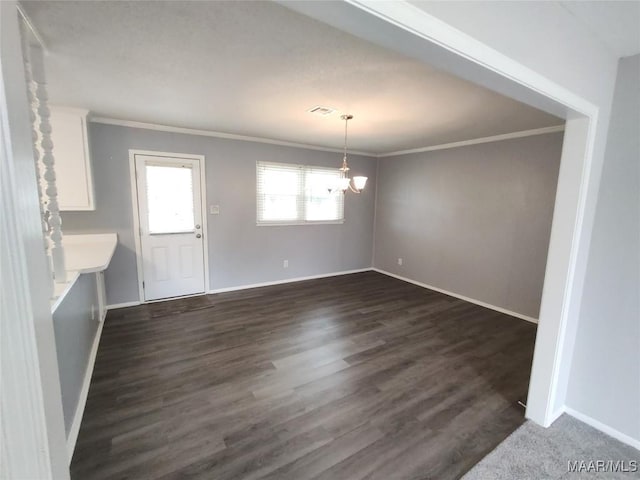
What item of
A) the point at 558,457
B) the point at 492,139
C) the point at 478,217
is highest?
the point at 492,139

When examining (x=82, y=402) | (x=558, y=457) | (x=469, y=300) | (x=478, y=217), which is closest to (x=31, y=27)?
(x=82, y=402)

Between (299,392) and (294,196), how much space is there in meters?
3.39

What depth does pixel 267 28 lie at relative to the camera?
1.63 meters

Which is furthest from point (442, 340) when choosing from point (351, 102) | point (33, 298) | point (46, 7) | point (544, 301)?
point (46, 7)

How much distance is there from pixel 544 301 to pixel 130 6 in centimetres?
296

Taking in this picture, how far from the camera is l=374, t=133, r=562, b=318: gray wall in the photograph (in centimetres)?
369

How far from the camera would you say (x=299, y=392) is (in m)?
2.33

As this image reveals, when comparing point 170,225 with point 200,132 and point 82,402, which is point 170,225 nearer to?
point 200,132

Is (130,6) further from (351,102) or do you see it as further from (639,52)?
(639,52)

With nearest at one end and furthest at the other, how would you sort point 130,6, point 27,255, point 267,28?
point 27,255 < point 130,6 < point 267,28

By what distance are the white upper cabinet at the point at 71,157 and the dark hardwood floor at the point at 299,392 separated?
1.49 m

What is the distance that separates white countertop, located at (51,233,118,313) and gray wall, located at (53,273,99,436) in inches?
3.1

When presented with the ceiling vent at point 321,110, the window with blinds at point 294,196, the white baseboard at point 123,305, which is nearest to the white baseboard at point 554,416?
the ceiling vent at point 321,110

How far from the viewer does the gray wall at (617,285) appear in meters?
1.81
